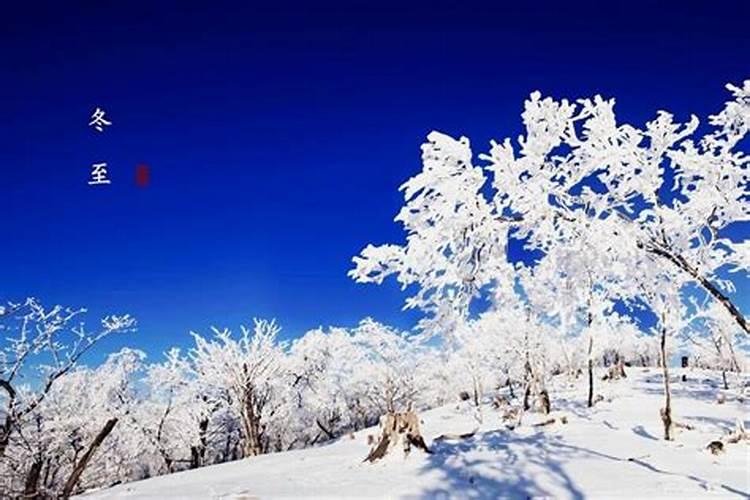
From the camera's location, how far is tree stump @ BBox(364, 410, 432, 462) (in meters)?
17.2

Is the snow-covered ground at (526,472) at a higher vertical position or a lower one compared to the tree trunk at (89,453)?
lower

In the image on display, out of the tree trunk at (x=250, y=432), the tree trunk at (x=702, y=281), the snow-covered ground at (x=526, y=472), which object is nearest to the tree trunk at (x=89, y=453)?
the snow-covered ground at (x=526, y=472)

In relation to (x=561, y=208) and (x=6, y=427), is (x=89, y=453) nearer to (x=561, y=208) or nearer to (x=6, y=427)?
(x=6, y=427)

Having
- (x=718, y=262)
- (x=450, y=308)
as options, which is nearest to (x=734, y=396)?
(x=718, y=262)

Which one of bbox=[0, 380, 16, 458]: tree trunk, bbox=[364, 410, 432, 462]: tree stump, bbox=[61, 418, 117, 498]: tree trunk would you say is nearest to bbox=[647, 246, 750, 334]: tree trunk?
bbox=[61, 418, 117, 498]: tree trunk

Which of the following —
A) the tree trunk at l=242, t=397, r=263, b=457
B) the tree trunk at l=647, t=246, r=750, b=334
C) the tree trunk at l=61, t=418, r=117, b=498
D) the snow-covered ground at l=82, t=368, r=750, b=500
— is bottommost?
the tree trunk at l=242, t=397, r=263, b=457

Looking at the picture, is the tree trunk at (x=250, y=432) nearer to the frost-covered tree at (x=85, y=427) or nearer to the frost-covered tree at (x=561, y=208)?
the frost-covered tree at (x=85, y=427)

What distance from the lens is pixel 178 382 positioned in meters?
45.0

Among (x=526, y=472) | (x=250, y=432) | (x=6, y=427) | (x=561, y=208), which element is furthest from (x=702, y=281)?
(x=250, y=432)

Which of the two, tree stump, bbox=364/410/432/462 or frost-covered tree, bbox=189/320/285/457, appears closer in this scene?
tree stump, bbox=364/410/432/462

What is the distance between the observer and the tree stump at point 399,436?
17.2m

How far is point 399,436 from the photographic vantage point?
17.4 metres

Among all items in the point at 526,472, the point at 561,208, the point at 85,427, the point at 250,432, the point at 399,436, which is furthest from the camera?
the point at 250,432

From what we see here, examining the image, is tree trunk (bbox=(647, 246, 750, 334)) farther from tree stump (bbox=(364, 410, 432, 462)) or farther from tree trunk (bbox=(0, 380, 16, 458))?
tree stump (bbox=(364, 410, 432, 462))
